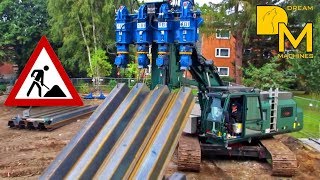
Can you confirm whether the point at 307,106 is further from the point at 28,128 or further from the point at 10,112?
the point at 10,112

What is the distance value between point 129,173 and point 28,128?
44.7ft

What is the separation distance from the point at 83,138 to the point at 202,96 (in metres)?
6.55

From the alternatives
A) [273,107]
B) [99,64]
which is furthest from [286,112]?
[99,64]

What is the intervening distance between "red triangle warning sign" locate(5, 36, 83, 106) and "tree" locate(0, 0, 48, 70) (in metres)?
36.7

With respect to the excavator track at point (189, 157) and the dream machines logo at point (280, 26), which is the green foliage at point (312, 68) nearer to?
the dream machines logo at point (280, 26)

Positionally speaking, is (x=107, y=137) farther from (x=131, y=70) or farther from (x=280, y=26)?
(x=131, y=70)

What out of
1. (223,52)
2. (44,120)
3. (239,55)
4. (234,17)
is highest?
(234,17)

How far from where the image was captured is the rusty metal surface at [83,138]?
589 centimetres

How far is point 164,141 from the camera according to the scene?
6.47m

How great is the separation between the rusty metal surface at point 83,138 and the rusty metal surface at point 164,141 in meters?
0.89

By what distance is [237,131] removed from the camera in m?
11.8

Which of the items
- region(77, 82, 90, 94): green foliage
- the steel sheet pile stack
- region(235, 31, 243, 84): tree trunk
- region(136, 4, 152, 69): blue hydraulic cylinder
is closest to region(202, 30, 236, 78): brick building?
region(235, 31, 243, 84): tree trunk

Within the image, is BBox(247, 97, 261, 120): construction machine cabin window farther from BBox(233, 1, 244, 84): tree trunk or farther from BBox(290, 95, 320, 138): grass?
BBox(233, 1, 244, 84): tree trunk

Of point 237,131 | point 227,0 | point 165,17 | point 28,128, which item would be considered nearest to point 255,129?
point 237,131
